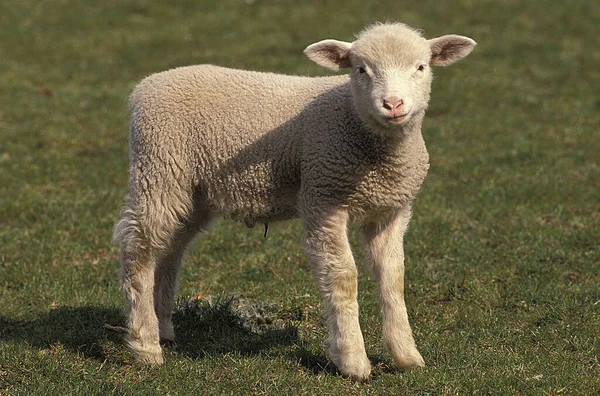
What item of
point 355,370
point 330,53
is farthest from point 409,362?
point 330,53

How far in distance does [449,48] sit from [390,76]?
35.3 inches

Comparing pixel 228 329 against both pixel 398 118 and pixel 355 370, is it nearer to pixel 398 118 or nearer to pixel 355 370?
pixel 355 370

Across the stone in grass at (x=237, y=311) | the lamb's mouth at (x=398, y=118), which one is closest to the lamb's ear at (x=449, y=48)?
the lamb's mouth at (x=398, y=118)

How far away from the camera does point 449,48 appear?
6.69m

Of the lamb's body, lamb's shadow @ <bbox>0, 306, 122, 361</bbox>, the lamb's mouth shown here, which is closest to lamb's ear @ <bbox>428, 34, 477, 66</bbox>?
the lamb's body

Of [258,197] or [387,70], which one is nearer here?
[387,70]

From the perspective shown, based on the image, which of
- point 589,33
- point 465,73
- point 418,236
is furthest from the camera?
point 589,33

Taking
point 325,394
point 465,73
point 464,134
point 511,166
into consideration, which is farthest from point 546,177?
point 325,394

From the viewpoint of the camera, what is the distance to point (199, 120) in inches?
275

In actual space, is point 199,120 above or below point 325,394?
above

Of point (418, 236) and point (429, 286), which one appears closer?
point (429, 286)

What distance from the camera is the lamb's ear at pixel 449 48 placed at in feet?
21.6

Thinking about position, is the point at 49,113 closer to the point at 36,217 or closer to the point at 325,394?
the point at 36,217

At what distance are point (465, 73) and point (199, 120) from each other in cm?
1129
